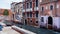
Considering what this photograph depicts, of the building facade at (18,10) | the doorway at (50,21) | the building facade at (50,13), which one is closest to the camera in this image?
the building facade at (50,13)

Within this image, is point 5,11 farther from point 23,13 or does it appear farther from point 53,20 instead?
point 53,20

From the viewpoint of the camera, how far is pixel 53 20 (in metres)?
23.1

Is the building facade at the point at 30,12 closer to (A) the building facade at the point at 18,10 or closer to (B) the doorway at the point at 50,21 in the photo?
(A) the building facade at the point at 18,10

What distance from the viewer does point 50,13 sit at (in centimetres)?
2417

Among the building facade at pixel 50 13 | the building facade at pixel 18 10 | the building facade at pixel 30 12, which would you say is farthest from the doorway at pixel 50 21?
the building facade at pixel 18 10

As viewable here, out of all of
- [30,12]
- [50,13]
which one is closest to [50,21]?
[50,13]

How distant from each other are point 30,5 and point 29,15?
239cm

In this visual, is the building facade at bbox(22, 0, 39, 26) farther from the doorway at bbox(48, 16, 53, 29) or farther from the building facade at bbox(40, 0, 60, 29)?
the doorway at bbox(48, 16, 53, 29)

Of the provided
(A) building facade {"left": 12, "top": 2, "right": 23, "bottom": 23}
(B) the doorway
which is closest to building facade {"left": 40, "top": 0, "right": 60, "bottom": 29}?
(B) the doorway

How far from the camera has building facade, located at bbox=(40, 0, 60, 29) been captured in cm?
2237

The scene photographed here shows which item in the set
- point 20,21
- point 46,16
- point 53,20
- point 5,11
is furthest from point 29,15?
point 5,11

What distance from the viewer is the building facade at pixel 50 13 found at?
2237 centimetres

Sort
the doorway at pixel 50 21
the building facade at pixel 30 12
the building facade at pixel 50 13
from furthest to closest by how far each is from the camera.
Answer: the building facade at pixel 30 12
the doorway at pixel 50 21
the building facade at pixel 50 13

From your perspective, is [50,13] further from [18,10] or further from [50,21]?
[18,10]
